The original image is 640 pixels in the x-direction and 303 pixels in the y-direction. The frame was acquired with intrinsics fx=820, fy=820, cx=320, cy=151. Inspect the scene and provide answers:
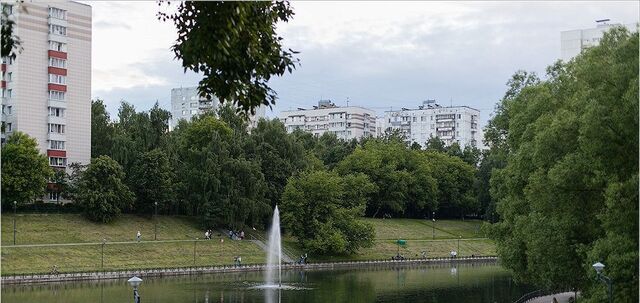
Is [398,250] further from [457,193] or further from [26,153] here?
[26,153]

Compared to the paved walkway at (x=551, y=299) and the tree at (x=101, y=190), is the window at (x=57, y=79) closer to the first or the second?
the tree at (x=101, y=190)

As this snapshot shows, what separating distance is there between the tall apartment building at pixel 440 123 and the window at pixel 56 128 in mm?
93603

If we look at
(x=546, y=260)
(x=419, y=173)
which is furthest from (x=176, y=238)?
(x=546, y=260)

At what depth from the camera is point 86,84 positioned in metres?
79.0

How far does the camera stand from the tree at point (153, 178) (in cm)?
7794

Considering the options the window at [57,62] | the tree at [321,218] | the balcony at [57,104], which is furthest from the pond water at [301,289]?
the window at [57,62]

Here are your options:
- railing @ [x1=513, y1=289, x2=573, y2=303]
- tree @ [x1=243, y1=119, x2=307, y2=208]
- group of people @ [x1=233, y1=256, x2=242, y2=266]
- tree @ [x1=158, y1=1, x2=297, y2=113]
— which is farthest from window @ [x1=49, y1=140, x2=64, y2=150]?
tree @ [x1=158, y1=1, x2=297, y2=113]

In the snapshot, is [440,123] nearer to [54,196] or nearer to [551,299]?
[54,196]

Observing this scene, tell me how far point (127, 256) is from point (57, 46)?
73.6ft

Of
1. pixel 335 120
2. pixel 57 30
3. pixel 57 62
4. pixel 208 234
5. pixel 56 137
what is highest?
pixel 57 30

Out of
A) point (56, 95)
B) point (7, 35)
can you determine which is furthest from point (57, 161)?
point (7, 35)

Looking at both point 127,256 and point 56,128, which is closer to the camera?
point 127,256

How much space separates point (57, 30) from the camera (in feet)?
249

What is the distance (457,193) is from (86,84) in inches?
2047
